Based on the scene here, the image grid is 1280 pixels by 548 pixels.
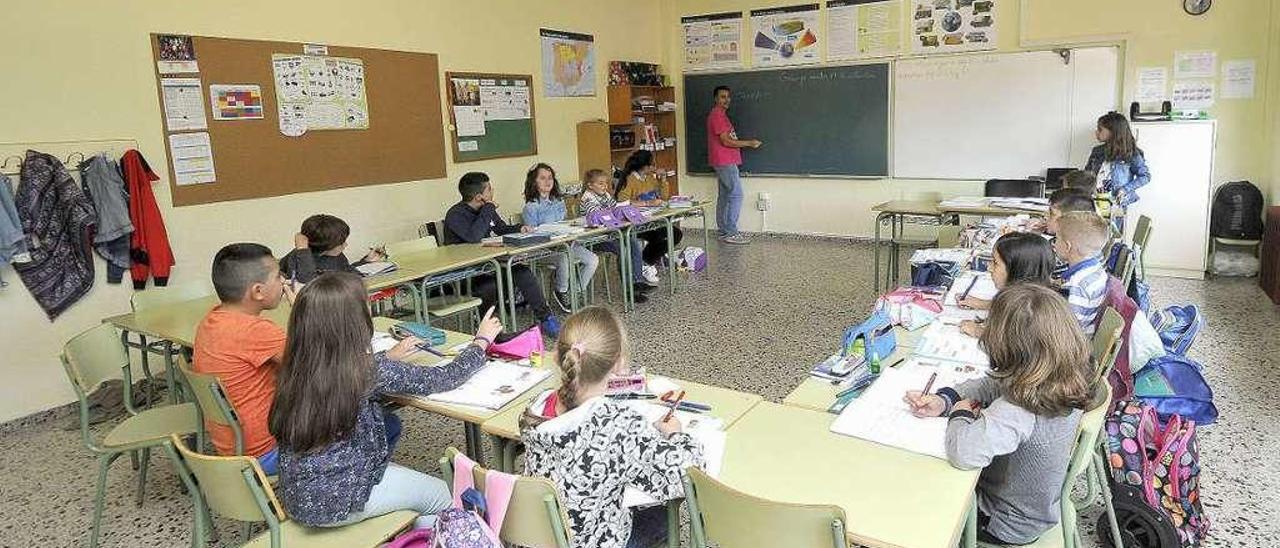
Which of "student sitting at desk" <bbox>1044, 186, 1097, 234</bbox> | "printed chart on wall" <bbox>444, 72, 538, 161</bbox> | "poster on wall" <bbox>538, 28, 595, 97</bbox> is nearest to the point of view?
"student sitting at desk" <bbox>1044, 186, 1097, 234</bbox>

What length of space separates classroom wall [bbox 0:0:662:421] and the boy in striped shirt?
13.5 feet

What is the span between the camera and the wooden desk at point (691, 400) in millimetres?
2041

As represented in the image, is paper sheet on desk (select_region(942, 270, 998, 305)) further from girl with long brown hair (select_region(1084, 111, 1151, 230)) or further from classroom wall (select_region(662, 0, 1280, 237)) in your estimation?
classroom wall (select_region(662, 0, 1280, 237))

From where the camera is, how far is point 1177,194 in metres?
6.12

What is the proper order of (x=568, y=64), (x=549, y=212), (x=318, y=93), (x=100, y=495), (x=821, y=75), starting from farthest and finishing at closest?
(x=821, y=75) → (x=568, y=64) → (x=549, y=212) → (x=318, y=93) → (x=100, y=495)

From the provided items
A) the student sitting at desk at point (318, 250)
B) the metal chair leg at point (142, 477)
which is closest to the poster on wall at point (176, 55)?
the student sitting at desk at point (318, 250)

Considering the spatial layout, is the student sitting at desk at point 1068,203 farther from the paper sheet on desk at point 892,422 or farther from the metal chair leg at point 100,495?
the metal chair leg at point 100,495

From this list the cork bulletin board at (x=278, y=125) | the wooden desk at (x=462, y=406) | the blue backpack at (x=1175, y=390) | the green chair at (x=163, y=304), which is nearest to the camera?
the wooden desk at (x=462, y=406)

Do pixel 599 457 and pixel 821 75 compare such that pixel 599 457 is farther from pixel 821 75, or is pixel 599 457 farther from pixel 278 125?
pixel 821 75

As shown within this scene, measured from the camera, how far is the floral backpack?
231 centimetres

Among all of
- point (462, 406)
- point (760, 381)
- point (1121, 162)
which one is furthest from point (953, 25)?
point (462, 406)

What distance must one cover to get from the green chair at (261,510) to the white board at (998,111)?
676 centimetres

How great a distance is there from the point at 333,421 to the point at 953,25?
7009mm

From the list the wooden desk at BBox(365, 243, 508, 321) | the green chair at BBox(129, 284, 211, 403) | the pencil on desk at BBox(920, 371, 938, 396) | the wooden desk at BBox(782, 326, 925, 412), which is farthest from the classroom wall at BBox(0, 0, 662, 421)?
the pencil on desk at BBox(920, 371, 938, 396)
